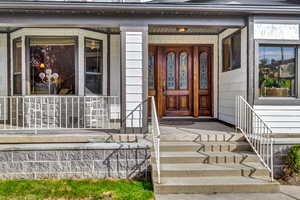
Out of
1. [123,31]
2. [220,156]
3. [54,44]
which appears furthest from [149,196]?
[54,44]

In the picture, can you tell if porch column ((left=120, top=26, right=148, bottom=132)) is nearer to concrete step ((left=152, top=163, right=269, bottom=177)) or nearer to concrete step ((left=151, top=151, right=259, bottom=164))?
concrete step ((left=151, top=151, right=259, bottom=164))

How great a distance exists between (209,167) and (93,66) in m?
3.87

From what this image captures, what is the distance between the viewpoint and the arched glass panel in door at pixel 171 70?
7336mm

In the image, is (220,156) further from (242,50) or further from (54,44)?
(54,44)

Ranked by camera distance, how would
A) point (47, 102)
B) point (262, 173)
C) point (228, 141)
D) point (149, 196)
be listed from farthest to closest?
1. point (47, 102)
2. point (228, 141)
3. point (262, 173)
4. point (149, 196)

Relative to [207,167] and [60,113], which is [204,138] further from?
[60,113]

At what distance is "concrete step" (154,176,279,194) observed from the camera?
375cm

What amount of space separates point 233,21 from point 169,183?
3.46 metres

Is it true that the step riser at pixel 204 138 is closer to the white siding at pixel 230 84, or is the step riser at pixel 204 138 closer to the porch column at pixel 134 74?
the porch column at pixel 134 74

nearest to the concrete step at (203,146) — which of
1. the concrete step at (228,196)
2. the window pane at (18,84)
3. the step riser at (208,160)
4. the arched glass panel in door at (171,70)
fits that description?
the step riser at (208,160)

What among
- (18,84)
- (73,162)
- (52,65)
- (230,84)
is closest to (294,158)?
(230,84)

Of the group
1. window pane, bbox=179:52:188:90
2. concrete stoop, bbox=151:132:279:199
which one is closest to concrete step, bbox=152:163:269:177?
concrete stoop, bbox=151:132:279:199

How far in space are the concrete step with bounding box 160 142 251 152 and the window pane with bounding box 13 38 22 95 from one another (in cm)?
413

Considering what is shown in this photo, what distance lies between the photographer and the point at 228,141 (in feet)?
16.3
